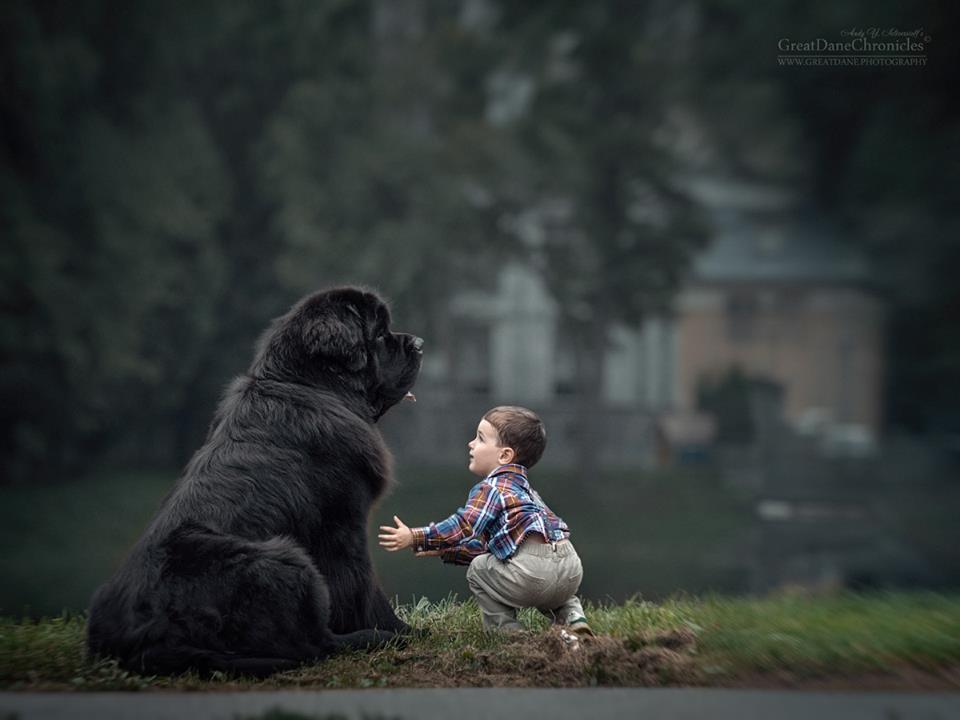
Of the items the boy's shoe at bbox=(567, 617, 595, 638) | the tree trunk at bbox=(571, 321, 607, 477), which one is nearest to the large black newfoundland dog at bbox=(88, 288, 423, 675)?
the boy's shoe at bbox=(567, 617, 595, 638)

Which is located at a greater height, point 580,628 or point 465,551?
point 465,551

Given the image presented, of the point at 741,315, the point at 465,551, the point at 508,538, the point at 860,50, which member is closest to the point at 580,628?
the point at 508,538

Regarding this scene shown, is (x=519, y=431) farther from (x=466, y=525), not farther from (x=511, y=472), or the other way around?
(x=466, y=525)

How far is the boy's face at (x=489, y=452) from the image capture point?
13.3 ft

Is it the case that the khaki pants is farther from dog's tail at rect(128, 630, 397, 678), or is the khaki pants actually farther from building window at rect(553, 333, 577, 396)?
building window at rect(553, 333, 577, 396)

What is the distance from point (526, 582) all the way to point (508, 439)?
54 cm

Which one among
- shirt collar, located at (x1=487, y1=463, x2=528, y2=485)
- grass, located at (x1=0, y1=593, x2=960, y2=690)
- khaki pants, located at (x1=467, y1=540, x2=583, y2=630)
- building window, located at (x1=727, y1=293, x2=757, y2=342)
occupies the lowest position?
grass, located at (x1=0, y1=593, x2=960, y2=690)

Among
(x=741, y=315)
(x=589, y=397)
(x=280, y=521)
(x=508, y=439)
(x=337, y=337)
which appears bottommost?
(x=589, y=397)

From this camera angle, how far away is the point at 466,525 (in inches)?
159

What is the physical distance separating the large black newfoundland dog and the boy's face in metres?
0.35

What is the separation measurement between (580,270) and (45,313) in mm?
10508

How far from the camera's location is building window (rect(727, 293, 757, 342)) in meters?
A: 26.3

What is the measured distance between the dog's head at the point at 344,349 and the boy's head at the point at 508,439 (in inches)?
18.5

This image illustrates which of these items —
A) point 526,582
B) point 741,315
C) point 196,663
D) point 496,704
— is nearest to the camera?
point 496,704
